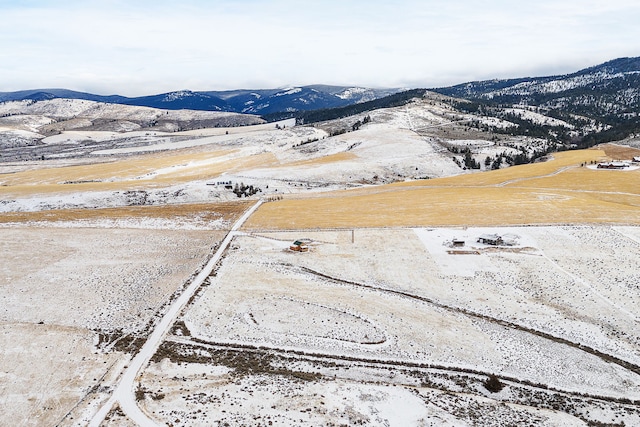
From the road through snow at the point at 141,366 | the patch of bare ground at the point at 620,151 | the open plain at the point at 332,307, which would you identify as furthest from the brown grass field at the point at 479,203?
the patch of bare ground at the point at 620,151

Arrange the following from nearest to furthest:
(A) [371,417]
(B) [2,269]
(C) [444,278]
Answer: (A) [371,417], (C) [444,278], (B) [2,269]

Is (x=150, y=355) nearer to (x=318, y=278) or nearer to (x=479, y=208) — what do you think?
(x=318, y=278)

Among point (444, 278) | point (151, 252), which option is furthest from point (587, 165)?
point (151, 252)

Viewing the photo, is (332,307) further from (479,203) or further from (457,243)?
(479,203)

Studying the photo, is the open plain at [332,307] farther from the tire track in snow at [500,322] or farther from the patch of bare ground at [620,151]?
the patch of bare ground at [620,151]

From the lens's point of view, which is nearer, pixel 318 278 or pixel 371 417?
pixel 371 417

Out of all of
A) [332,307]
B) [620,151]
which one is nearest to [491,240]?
[332,307]

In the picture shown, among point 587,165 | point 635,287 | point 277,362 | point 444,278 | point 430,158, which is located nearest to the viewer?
point 277,362

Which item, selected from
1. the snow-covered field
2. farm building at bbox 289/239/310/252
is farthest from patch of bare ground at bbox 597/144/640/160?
farm building at bbox 289/239/310/252
